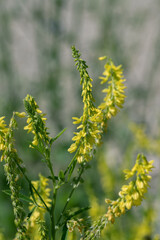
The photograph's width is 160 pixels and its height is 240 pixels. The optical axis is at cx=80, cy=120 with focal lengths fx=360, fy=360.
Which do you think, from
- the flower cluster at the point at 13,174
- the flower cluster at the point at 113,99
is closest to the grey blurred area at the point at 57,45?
the flower cluster at the point at 113,99

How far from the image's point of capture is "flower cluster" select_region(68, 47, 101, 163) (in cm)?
129

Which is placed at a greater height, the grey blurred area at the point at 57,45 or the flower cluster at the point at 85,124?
the grey blurred area at the point at 57,45

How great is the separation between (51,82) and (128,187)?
3.74 meters

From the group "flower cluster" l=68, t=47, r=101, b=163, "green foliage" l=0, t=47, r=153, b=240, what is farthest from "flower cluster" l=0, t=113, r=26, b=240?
"flower cluster" l=68, t=47, r=101, b=163

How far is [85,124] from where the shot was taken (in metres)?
1.33

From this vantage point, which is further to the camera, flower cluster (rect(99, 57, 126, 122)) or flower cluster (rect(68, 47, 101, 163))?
flower cluster (rect(99, 57, 126, 122))

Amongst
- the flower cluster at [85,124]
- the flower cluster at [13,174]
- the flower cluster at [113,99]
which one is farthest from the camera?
the flower cluster at [113,99]

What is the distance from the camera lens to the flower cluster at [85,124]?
1.29m

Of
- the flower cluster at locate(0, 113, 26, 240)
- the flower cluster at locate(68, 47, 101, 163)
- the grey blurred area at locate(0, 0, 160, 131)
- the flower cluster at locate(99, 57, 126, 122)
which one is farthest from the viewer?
the grey blurred area at locate(0, 0, 160, 131)

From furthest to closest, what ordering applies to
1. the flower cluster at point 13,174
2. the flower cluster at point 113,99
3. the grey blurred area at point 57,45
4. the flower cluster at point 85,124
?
the grey blurred area at point 57,45
the flower cluster at point 113,99
the flower cluster at point 85,124
the flower cluster at point 13,174

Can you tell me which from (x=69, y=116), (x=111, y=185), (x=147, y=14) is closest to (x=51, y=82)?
(x=69, y=116)

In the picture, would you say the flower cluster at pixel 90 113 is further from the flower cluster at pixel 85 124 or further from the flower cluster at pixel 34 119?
the flower cluster at pixel 34 119

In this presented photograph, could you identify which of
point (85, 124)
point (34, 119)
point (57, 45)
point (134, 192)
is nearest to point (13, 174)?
point (34, 119)

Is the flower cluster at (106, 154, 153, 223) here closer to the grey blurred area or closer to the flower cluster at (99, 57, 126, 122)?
the flower cluster at (99, 57, 126, 122)
